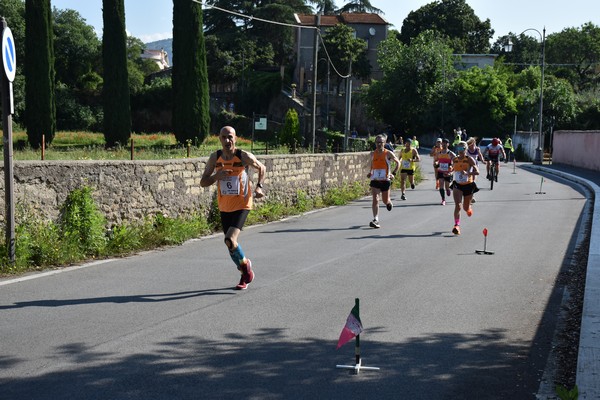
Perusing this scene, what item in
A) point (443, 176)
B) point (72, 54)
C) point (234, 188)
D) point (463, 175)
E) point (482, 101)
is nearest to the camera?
point (234, 188)

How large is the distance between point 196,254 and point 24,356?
18.2 feet

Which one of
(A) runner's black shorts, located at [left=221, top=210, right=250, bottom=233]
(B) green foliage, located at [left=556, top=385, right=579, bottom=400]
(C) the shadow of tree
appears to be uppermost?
(A) runner's black shorts, located at [left=221, top=210, right=250, bottom=233]


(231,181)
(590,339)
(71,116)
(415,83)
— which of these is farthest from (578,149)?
(590,339)

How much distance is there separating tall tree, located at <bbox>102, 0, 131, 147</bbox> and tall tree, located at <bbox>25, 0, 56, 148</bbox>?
3163mm

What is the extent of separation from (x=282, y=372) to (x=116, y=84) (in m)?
42.8

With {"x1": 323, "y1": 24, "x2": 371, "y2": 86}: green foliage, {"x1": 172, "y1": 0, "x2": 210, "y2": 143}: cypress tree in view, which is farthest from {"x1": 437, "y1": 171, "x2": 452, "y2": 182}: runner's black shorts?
{"x1": 323, "y1": 24, "x2": 371, "y2": 86}: green foliage

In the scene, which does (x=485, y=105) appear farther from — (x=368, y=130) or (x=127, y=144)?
(x=127, y=144)

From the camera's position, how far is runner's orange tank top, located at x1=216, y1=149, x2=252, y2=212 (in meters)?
9.00

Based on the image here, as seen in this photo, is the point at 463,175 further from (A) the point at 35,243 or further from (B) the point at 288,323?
(B) the point at 288,323

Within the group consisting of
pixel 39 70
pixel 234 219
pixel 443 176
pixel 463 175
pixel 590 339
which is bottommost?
pixel 590 339

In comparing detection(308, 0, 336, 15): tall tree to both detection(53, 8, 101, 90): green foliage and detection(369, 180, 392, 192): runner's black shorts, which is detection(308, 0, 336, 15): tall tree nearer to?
detection(53, 8, 101, 90): green foliage

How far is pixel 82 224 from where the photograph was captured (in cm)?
1097

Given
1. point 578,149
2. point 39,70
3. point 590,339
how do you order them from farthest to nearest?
1. point 578,149
2. point 39,70
3. point 590,339

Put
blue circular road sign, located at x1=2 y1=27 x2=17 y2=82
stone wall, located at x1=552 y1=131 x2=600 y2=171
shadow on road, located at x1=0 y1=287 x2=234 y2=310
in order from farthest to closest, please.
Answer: stone wall, located at x1=552 y1=131 x2=600 y2=171
blue circular road sign, located at x1=2 y1=27 x2=17 y2=82
shadow on road, located at x1=0 y1=287 x2=234 y2=310
